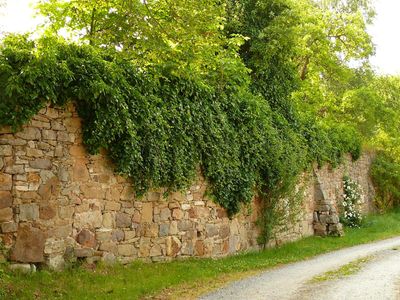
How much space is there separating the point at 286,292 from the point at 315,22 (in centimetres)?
1725

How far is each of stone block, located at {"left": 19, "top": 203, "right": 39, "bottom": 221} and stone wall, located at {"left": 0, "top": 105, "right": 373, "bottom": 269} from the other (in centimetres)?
2

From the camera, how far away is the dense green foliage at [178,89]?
8672mm

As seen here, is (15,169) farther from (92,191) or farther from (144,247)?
(144,247)

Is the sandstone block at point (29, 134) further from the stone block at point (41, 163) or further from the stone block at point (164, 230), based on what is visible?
the stone block at point (164, 230)

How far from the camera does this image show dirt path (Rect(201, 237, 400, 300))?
801cm

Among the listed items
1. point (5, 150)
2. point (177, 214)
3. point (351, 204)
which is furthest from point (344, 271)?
point (351, 204)

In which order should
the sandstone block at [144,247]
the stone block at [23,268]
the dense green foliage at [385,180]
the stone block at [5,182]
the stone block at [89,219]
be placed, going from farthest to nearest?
the dense green foliage at [385,180]
the sandstone block at [144,247]
the stone block at [89,219]
the stone block at [5,182]
the stone block at [23,268]

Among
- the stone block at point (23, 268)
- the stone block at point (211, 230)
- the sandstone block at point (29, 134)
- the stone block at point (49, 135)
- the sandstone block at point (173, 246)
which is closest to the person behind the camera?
the stone block at point (23, 268)

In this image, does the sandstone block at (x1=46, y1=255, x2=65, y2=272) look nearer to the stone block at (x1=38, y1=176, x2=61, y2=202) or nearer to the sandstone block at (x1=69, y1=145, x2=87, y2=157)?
the stone block at (x1=38, y1=176, x2=61, y2=202)

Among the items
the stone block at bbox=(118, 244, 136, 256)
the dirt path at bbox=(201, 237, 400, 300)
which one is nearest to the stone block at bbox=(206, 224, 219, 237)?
the dirt path at bbox=(201, 237, 400, 300)

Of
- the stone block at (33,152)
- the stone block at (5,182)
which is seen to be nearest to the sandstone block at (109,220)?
the stone block at (33,152)

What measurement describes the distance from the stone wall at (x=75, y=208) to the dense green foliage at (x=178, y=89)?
14.0 inches

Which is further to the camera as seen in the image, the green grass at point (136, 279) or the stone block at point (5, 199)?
the stone block at point (5, 199)

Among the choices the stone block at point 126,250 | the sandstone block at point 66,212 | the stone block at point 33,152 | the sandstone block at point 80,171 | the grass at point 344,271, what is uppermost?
the stone block at point 33,152
